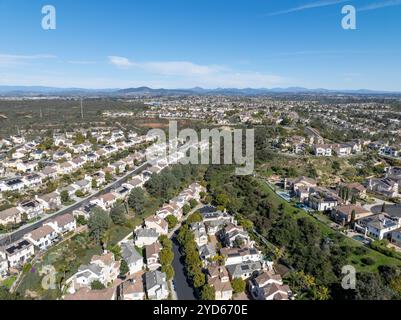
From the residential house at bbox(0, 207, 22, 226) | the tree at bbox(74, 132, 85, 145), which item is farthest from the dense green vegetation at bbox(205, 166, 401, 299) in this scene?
the tree at bbox(74, 132, 85, 145)

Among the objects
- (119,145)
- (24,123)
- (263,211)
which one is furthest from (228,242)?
(24,123)

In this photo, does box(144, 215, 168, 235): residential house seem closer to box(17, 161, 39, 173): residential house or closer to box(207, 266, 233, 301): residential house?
box(207, 266, 233, 301): residential house

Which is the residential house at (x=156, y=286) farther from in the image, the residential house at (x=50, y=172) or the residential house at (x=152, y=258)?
the residential house at (x=50, y=172)

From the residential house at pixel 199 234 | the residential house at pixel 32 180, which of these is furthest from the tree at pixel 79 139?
the residential house at pixel 199 234

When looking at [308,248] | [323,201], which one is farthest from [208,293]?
[323,201]
